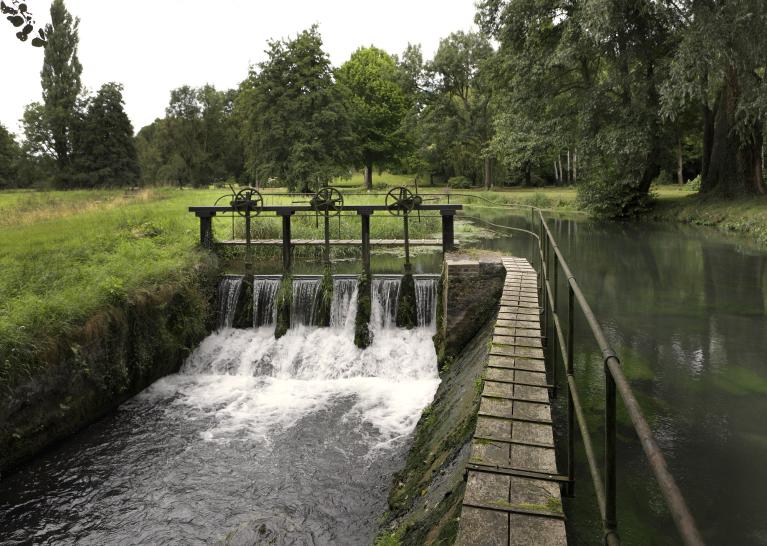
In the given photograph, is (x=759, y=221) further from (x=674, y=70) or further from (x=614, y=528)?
(x=614, y=528)

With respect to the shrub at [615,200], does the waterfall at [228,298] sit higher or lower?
lower

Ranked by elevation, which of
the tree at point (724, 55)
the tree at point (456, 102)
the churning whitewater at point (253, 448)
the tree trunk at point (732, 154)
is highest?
the tree at point (456, 102)

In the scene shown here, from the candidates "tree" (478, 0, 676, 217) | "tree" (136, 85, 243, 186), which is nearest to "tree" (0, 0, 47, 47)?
"tree" (478, 0, 676, 217)

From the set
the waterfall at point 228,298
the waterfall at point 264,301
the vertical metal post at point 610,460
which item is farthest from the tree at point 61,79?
the vertical metal post at point 610,460

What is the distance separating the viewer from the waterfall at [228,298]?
40.5 feet

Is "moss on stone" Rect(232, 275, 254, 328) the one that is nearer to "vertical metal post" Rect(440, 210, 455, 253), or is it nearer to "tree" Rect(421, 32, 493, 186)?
"vertical metal post" Rect(440, 210, 455, 253)

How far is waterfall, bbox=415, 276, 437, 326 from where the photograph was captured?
11641 mm

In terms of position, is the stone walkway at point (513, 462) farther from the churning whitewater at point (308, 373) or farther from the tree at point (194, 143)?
the tree at point (194, 143)

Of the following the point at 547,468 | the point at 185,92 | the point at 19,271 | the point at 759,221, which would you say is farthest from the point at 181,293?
the point at 185,92

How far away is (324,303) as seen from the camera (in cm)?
1196

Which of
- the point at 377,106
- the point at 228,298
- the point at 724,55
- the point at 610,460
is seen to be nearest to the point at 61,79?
the point at 377,106

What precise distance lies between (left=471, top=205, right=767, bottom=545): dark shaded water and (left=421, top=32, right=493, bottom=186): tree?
29816 millimetres

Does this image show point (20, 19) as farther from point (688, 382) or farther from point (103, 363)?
point (688, 382)

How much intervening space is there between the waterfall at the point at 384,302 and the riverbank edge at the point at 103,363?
11.9ft
